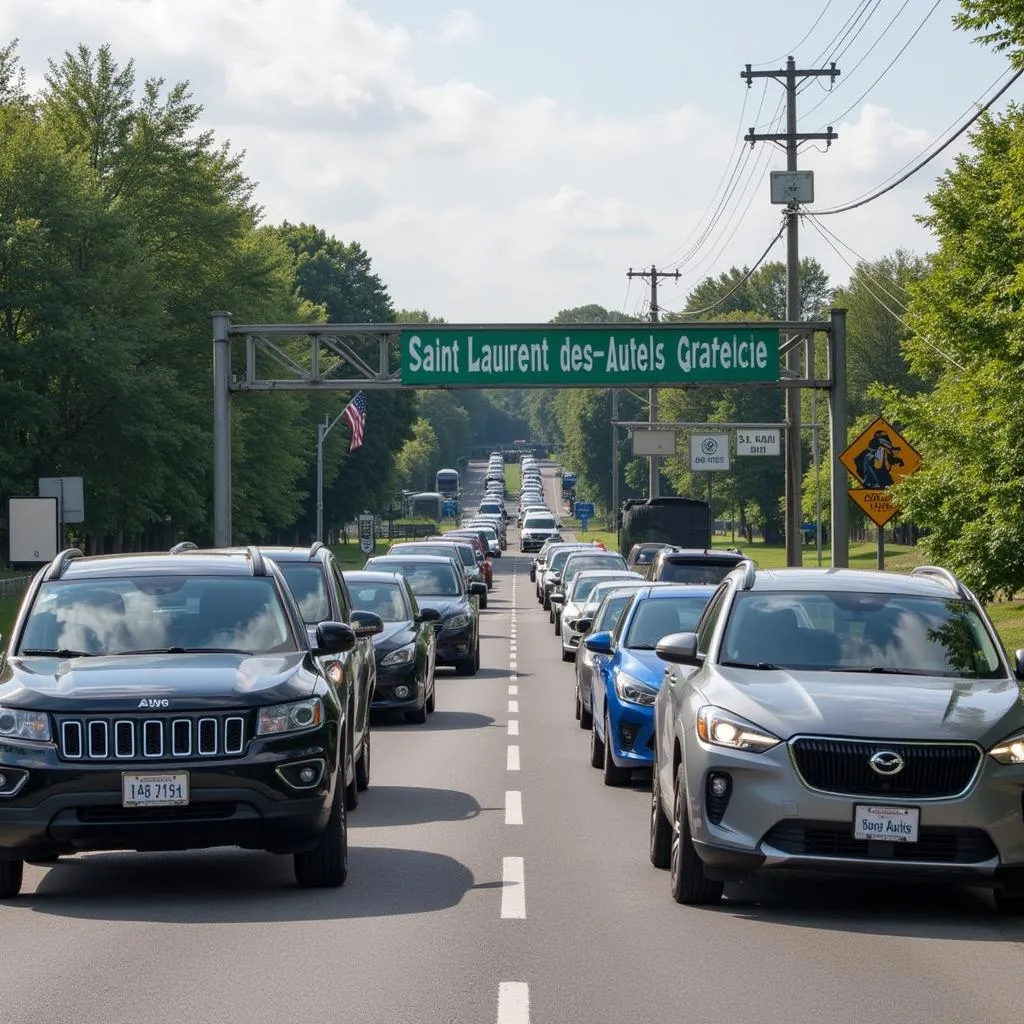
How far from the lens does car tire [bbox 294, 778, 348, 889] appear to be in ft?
33.9

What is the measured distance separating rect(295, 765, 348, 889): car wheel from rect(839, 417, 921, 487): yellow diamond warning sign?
1774 cm

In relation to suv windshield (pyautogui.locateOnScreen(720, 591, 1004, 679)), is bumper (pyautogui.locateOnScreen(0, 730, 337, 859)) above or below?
below

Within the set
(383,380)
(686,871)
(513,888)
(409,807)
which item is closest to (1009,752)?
(686,871)

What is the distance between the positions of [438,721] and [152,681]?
12453 millimetres

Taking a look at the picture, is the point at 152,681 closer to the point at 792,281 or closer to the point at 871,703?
→ the point at 871,703

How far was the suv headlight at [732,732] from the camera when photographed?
940cm

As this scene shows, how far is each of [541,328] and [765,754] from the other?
87.4 ft

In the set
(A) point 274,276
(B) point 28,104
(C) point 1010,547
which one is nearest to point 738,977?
(C) point 1010,547

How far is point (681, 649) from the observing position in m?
10.6

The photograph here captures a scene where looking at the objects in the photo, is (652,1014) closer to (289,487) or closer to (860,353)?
(289,487)

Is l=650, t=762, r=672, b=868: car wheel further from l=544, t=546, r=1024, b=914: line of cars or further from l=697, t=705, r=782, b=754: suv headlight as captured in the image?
l=697, t=705, r=782, b=754: suv headlight

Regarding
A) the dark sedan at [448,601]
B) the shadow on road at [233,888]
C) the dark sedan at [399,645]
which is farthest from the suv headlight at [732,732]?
the dark sedan at [448,601]

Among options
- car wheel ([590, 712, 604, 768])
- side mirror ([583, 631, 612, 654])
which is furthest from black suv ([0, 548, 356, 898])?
car wheel ([590, 712, 604, 768])

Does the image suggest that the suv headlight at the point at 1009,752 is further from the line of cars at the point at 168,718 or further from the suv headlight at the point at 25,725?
the suv headlight at the point at 25,725
